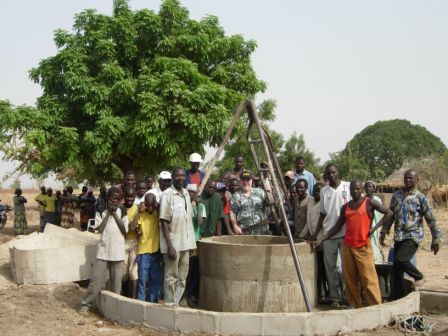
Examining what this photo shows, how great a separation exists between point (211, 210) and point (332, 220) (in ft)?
5.45

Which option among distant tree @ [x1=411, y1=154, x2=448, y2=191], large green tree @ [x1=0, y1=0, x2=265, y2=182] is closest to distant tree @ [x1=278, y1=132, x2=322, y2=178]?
distant tree @ [x1=411, y1=154, x2=448, y2=191]

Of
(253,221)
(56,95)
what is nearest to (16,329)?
(253,221)

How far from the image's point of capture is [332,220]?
22.8 feet

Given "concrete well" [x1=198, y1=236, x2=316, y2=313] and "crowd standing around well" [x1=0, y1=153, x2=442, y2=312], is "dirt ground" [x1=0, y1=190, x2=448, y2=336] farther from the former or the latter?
"concrete well" [x1=198, y1=236, x2=316, y2=313]

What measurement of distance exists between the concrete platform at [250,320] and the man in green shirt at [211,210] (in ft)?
5.53

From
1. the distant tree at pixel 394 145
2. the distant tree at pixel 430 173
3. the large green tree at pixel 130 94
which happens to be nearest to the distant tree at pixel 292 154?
the distant tree at pixel 430 173

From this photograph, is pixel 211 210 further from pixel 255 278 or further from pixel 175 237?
pixel 255 278

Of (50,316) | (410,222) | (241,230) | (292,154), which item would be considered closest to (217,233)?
(241,230)

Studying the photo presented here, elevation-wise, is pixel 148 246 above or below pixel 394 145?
below

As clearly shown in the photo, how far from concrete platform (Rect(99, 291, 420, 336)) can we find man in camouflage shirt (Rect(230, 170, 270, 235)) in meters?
2.24

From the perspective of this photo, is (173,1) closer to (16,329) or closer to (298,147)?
(16,329)

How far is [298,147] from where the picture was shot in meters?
29.8

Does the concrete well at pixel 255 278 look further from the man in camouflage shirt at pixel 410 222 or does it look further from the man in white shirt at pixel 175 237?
the man in camouflage shirt at pixel 410 222

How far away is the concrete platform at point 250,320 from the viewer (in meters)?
5.73
